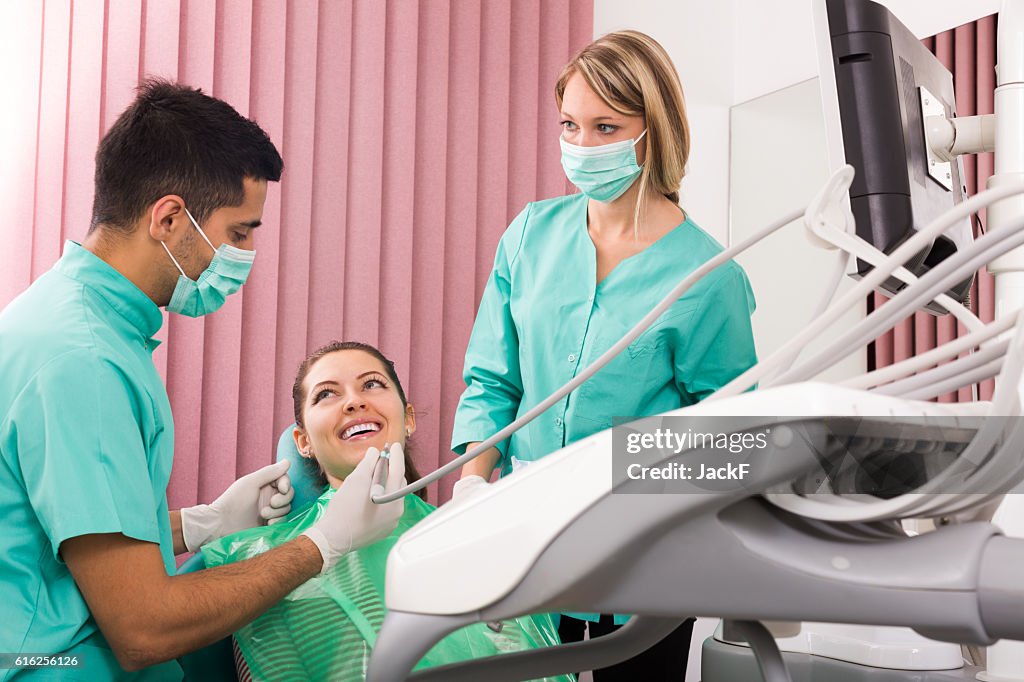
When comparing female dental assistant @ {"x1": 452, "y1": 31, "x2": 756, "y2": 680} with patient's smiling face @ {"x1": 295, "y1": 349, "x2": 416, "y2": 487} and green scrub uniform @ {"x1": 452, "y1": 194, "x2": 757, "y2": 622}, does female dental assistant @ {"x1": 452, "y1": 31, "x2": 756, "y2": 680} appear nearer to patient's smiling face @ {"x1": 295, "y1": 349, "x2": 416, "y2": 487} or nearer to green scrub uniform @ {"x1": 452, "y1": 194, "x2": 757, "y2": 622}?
green scrub uniform @ {"x1": 452, "y1": 194, "x2": 757, "y2": 622}

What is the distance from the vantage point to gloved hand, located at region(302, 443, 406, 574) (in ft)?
4.33

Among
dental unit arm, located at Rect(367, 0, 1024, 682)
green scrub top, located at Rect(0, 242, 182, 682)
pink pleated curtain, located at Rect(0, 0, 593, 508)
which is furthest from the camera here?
pink pleated curtain, located at Rect(0, 0, 593, 508)

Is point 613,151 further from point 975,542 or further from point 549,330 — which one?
point 975,542

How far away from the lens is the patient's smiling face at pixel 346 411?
75.5 inches

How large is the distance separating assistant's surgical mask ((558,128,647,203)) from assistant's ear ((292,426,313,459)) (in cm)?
78

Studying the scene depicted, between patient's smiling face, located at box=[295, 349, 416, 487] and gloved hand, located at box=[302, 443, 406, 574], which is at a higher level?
patient's smiling face, located at box=[295, 349, 416, 487]

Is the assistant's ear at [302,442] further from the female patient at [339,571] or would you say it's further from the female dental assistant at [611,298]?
the female dental assistant at [611,298]

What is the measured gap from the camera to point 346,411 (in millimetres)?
1941

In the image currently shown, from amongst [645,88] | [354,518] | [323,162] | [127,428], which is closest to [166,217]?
[127,428]

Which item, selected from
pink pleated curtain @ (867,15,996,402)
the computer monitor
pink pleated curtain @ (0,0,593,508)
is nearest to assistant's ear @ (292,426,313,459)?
pink pleated curtain @ (0,0,593,508)

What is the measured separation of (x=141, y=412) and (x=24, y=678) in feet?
1.08

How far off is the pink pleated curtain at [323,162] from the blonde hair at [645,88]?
3.38 feet

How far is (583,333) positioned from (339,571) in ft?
2.01

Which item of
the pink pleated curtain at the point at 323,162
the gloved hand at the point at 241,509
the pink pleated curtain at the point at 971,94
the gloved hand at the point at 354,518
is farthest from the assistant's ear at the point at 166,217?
the pink pleated curtain at the point at 971,94
